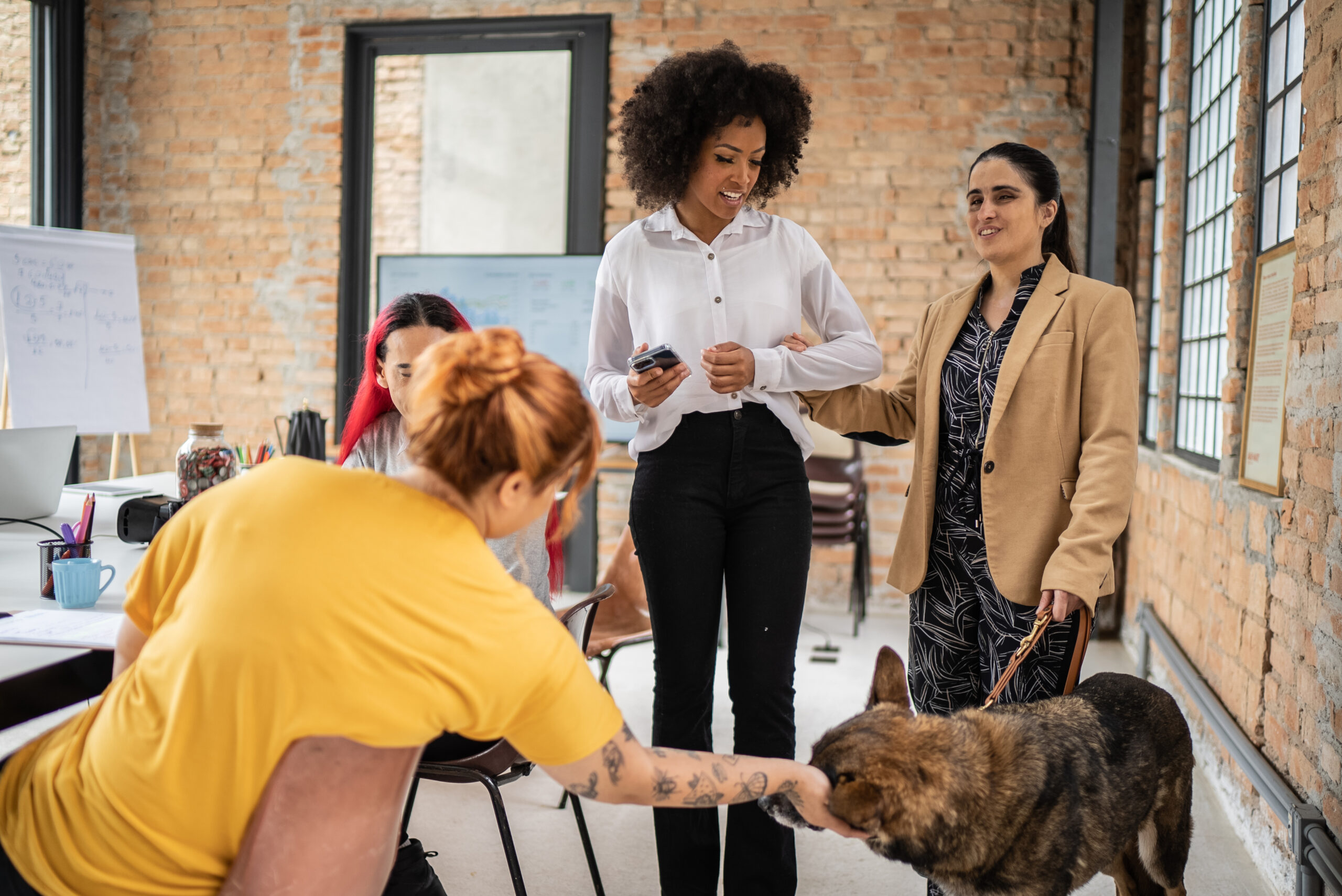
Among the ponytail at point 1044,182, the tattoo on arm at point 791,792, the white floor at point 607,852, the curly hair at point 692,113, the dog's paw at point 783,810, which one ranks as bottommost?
the white floor at point 607,852

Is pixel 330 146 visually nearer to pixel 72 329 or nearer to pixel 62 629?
pixel 72 329

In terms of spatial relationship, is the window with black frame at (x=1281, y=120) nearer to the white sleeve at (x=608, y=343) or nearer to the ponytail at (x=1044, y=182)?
the ponytail at (x=1044, y=182)

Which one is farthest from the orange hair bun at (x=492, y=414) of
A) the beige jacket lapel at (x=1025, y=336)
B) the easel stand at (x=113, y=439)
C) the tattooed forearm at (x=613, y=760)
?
the easel stand at (x=113, y=439)

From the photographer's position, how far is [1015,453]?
6.11 ft

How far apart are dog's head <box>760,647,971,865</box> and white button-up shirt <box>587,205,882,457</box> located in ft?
2.45

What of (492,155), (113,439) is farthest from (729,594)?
(492,155)

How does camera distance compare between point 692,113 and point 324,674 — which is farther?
point 692,113

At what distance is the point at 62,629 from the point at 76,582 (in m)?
0.25

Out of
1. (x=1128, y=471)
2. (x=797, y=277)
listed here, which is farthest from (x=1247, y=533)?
(x=797, y=277)

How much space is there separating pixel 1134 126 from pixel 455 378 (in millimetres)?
4993

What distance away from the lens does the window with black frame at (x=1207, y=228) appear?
3520 mm

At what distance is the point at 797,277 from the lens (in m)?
2.10

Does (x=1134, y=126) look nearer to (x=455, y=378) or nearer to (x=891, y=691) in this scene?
(x=891, y=691)

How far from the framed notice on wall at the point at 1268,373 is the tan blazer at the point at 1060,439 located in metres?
0.84
